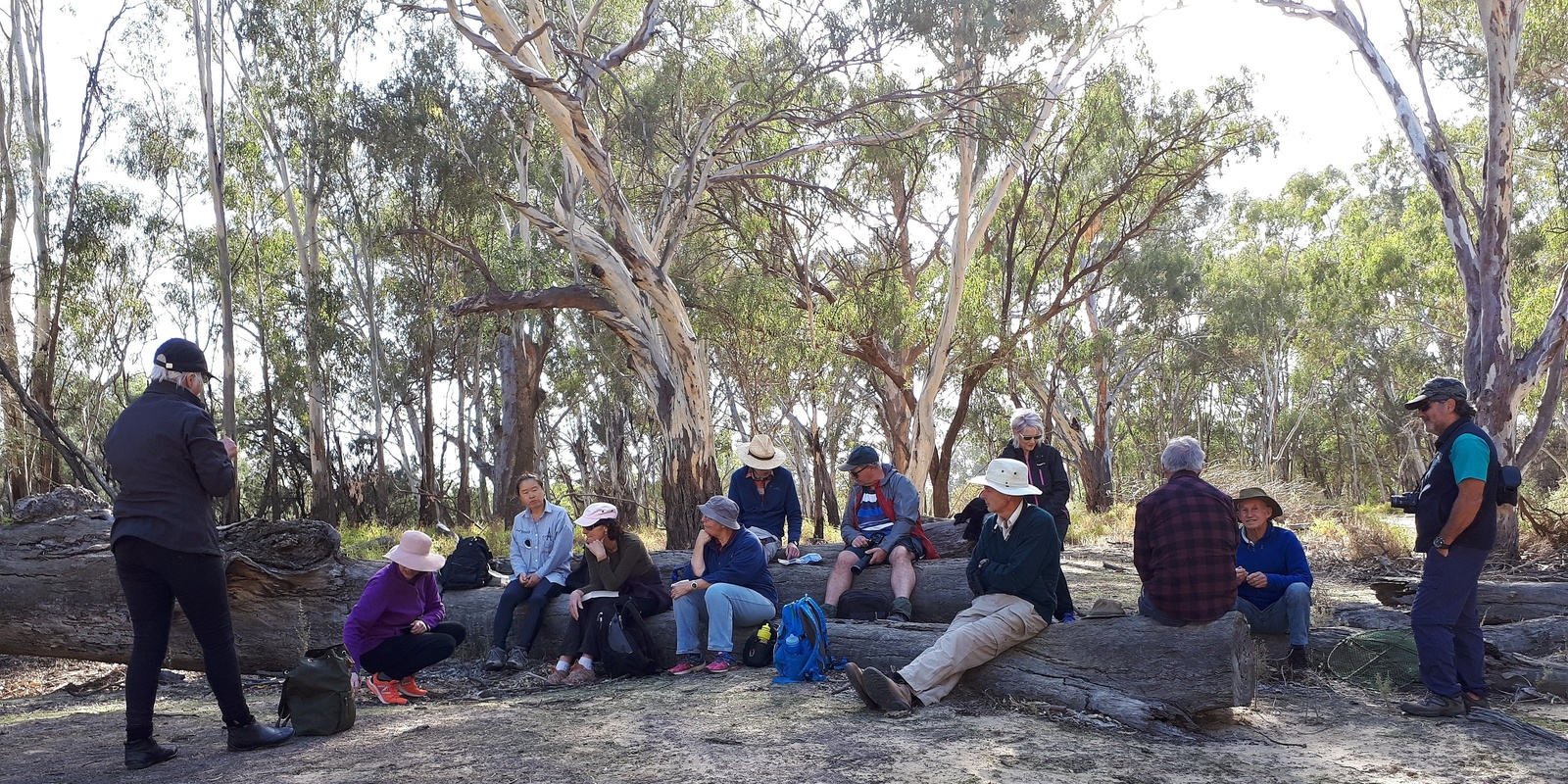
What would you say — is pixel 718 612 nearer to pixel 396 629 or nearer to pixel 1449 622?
pixel 396 629

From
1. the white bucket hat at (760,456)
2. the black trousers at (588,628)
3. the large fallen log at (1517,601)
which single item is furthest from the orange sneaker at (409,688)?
the large fallen log at (1517,601)

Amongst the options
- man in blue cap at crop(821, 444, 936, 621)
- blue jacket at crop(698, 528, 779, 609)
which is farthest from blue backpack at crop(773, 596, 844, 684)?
man in blue cap at crop(821, 444, 936, 621)

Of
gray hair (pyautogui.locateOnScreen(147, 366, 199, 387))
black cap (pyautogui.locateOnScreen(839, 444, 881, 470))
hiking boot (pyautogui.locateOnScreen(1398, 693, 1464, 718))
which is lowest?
hiking boot (pyautogui.locateOnScreen(1398, 693, 1464, 718))

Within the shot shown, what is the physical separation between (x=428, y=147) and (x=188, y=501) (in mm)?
15351

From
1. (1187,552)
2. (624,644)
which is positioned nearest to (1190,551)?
(1187,552)

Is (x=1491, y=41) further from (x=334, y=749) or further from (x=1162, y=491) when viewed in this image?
(x=334, y=749)

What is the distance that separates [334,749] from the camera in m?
4.85

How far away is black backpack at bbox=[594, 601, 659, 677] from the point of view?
22.0 ft

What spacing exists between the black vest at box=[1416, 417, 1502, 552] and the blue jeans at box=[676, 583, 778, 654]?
3.52 meters

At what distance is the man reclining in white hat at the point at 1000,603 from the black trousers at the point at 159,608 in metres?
2.73

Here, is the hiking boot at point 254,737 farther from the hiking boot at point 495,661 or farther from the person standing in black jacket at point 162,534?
the hiking boot at point 495,661

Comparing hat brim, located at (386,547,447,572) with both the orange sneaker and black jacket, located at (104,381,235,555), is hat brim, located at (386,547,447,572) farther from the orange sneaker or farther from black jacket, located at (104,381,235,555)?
black jacket, located at (104,381,235,555)

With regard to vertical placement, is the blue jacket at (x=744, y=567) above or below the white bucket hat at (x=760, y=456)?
below

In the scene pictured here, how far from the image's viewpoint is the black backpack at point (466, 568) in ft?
25.9
